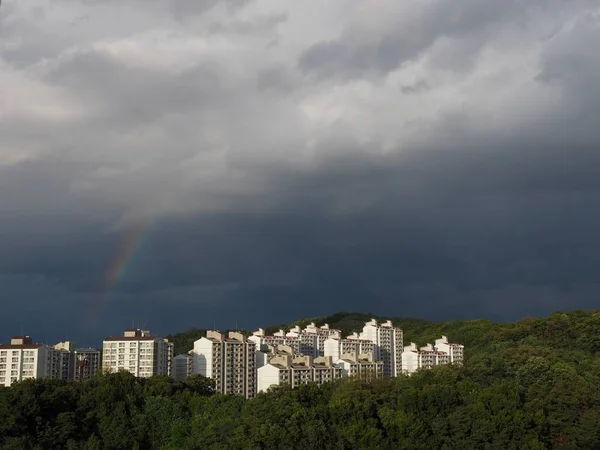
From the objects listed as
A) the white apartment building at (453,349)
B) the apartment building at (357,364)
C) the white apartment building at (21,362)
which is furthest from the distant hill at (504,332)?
the white apartment building at (21,362)

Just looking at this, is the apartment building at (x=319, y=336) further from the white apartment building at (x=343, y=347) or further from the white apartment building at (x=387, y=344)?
the white apartment building at (x=387, y=344)

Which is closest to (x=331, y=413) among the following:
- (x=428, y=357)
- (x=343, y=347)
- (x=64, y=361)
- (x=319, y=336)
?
(x=64, y=361)

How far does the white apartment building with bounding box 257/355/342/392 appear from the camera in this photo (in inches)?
1772

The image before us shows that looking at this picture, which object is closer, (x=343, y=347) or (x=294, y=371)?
(x=294, y=371)

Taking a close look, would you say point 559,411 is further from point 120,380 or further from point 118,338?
point 118,338

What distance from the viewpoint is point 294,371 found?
45938 mm

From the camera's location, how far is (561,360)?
3897 centimetres

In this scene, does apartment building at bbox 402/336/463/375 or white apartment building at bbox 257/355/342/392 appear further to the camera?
apartment building at bbox 402/336/463/375

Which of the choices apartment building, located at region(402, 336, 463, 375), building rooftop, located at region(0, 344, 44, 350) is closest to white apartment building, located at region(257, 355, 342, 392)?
apartment building, located at region(402, 336, 463, 375)

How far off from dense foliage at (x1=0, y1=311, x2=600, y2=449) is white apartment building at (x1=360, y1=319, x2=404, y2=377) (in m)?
24.8

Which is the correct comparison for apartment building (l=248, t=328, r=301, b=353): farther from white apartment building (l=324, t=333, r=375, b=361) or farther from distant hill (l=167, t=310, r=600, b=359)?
distant hill (l=167, t=310, r=600, b=359)

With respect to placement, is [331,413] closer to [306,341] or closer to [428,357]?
[428,357]

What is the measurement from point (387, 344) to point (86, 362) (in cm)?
2282

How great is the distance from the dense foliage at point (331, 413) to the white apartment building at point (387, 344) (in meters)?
24.8
